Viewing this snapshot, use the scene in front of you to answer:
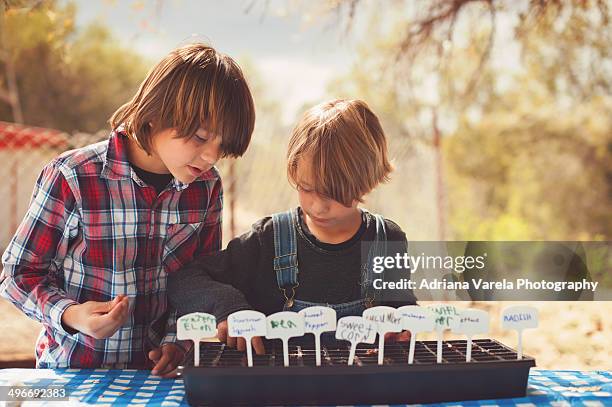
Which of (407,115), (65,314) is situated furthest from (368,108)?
(407,115)

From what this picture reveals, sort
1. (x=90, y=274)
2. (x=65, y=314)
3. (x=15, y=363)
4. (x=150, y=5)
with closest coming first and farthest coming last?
1. (x=65, y=314)
2. (x=90, y=274)
3. (x=15, y=363)
4. (x=150, y=5)

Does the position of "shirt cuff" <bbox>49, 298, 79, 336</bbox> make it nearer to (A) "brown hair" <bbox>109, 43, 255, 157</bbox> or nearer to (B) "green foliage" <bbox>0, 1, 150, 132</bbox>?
(A) "brown hair" <bbox>109, 43, 255, 157</bbox>

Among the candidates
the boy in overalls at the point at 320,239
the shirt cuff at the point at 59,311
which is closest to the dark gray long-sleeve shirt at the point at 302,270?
the boy in overalls at the point at 320,239

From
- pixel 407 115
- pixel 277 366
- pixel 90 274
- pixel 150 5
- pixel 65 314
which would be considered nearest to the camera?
pixel 277 366

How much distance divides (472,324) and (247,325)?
367mm

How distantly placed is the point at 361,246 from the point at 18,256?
676 millimetres

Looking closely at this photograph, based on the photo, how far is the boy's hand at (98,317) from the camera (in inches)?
42.8

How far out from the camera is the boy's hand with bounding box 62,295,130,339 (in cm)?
109

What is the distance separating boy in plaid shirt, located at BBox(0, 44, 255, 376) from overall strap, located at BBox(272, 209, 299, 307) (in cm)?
17

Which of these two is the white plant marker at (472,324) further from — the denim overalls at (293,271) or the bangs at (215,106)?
the bangs at (215,106)

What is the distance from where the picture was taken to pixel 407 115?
8.79 m

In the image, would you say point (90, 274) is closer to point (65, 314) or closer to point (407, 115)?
point (65, 314)

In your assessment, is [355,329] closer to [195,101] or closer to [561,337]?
[195,101]

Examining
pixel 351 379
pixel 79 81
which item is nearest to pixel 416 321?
pixel 351 379
